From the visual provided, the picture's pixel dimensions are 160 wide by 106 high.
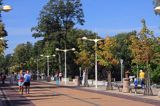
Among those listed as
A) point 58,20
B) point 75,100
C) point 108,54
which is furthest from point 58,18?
point 75,100

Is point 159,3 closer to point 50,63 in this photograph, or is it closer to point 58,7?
point 58,7

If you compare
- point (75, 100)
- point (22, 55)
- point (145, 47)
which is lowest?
point (75, 100)

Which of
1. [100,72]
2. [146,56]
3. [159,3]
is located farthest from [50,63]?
[146,56]

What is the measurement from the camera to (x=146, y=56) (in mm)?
37938

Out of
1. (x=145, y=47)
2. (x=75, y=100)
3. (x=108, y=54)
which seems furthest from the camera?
(x=108, y=54)

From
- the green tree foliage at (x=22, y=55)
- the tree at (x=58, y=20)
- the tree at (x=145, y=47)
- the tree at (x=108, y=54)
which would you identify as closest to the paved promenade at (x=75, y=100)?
the tree at (x=145, y=47)

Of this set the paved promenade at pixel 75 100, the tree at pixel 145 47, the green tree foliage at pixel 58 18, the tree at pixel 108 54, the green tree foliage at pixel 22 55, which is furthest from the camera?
the green tree foliage at pixel 22 55

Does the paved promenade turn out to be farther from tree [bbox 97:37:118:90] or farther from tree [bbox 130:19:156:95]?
tree [bbox 97:37:118:90]

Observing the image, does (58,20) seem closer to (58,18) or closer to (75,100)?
(58,18)

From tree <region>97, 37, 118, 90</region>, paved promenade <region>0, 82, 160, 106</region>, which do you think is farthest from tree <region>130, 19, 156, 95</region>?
tree <region>97, 37, 118, 90</region>

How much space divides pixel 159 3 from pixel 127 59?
69623mm

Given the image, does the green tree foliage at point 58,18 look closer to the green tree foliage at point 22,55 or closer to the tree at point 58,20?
the tree at point 58,20

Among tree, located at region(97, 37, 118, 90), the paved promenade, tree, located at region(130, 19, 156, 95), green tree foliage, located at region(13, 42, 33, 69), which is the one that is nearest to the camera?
the paved promenade

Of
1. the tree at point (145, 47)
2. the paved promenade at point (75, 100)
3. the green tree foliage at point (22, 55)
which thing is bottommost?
the paved promenade at point (75, 100)
